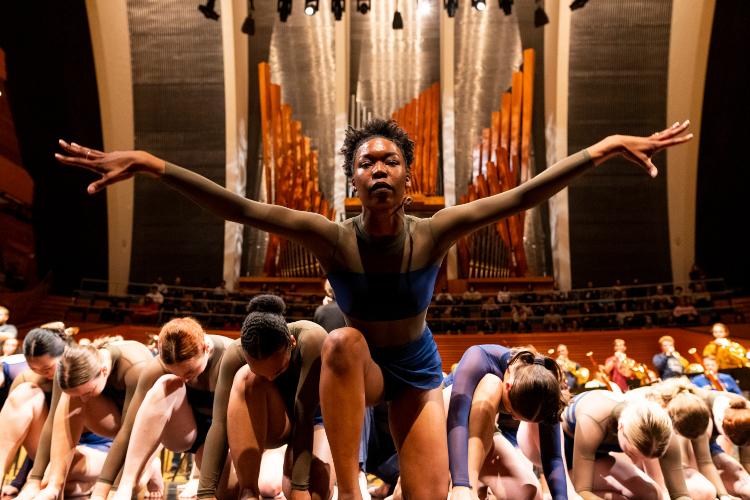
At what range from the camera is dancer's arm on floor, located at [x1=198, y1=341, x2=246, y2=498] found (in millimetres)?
2154

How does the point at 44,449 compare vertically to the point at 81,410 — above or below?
below

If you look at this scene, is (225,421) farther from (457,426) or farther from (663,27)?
(663,27)

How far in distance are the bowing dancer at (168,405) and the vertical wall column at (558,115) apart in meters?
11.3

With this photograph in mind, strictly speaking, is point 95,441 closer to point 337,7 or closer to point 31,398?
point 31,398

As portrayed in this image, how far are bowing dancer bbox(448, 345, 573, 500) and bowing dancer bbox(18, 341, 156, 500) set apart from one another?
138cm

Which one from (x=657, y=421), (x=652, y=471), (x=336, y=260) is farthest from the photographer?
(x=652, y=471)

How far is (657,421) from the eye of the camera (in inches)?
94.0

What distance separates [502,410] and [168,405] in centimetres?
129

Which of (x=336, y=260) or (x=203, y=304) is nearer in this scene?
(x=336, y=260)

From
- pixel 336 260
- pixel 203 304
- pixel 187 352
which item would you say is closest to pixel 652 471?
pixel 336 260

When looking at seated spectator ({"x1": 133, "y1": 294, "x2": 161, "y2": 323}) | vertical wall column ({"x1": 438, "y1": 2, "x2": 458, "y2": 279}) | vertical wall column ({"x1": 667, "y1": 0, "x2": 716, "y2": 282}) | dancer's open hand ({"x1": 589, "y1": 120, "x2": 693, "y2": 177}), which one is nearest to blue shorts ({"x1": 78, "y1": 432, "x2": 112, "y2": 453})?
dancer's open hand ({"x1": 589, "y1": 120, "x2": 693, "y2": 177})

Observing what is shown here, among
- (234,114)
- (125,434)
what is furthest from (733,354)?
(234,114)

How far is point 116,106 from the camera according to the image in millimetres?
13117

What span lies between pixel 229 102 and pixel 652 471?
12157 mm
